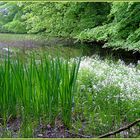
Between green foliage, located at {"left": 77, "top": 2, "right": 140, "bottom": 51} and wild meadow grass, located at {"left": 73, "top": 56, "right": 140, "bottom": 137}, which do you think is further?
green foliage, located at {"left": 77, "top": 2, "right": 140, "bottom": 51}

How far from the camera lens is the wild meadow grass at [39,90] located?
→ 3.57 metres

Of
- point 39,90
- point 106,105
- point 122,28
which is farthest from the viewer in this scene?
point 122,28

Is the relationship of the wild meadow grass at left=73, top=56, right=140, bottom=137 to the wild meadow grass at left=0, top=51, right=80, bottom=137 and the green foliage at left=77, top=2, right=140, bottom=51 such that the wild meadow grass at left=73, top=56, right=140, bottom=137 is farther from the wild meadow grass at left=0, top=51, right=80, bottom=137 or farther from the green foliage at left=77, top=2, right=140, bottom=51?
the green foliage at left=77, top=2, right=140, bottom=51

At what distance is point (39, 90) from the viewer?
357cm

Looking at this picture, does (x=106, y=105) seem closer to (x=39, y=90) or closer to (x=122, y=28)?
(x=39, y=90)

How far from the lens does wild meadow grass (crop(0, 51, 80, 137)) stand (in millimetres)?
3568

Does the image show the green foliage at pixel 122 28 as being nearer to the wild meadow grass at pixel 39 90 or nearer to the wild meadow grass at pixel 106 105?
the wild meadow grass at pixel 106 105

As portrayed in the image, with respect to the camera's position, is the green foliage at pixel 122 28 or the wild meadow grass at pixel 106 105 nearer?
the wild meadow grass at pixel 106 105

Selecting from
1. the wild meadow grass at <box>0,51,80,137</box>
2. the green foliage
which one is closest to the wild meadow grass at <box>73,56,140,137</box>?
the wild meadow grass at <box>0,51,80,137</box>

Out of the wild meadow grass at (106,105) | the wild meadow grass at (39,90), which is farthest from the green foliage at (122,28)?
the wild meadow grass at (39,90)

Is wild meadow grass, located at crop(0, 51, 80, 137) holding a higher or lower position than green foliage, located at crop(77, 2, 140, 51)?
lower

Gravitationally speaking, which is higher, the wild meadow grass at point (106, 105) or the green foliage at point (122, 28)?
the green foliage at point (122, 28)

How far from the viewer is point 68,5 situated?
13.2m

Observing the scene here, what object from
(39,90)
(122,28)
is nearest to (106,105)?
(39,90)
